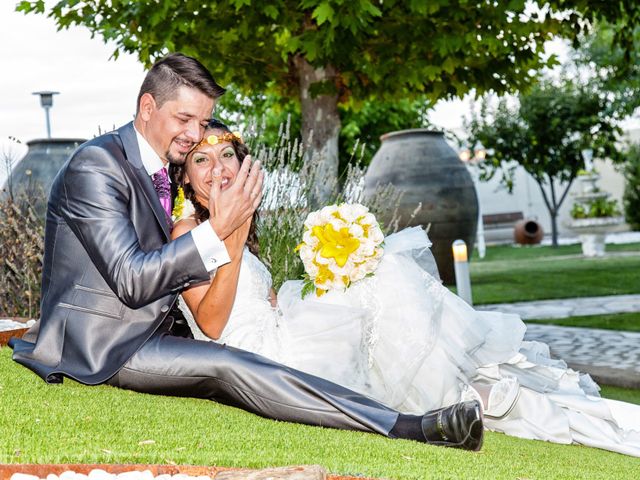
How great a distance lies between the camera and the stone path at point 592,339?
7480 millimetres

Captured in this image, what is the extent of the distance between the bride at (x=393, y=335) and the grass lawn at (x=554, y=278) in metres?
8.25

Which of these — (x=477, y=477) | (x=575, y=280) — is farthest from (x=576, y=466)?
(x=575, y=280)

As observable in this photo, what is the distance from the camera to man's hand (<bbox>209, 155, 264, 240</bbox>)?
384 centimetres

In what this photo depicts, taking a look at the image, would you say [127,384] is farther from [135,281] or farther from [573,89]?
[573,89]

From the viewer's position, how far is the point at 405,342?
4.80m

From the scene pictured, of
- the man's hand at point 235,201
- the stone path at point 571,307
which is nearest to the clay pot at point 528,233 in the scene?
the stone path at point 571,307

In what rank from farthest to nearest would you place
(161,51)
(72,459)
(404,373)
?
(161,51)
(404,373)
(72,459)

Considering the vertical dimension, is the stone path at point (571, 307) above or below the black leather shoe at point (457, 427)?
below

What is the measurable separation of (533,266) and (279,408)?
17076mm

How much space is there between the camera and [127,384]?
4.18 metres

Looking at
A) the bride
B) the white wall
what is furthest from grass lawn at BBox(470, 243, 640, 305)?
the white wall

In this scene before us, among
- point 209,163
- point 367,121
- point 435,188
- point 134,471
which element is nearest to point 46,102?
point 435,188

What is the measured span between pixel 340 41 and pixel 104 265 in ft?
23.0

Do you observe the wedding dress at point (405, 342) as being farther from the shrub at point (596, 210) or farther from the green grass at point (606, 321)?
the shrub at point (596, 210)
